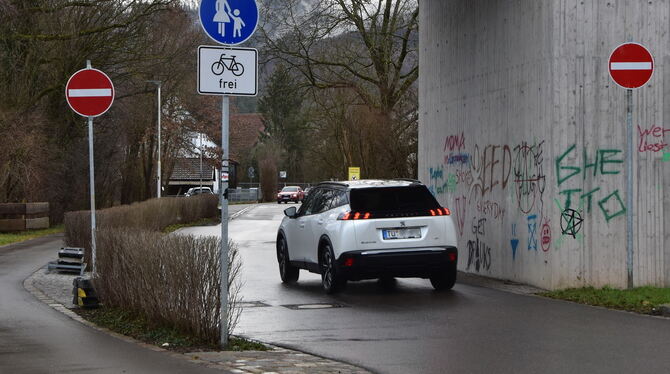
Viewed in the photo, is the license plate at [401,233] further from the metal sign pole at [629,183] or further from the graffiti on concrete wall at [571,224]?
the metal sign pole at [629,183]

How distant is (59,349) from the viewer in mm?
9344

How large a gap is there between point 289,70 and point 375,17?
3920 mm

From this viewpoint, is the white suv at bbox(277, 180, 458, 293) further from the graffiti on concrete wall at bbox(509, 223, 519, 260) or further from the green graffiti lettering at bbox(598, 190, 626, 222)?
the green graffiti lettering at bbox(598, 190, 626, 222)

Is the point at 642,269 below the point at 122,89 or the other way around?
below

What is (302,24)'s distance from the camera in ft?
128

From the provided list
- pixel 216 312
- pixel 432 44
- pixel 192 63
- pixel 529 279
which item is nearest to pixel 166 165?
pixel 192 63

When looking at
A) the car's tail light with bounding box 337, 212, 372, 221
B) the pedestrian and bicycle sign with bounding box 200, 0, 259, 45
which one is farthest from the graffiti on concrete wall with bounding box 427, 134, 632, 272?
the pedestrian and bicycle sign with bounding box 200, 0, 259, 45

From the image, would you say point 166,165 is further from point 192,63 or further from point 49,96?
point 49,96

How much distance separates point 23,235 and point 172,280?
24.3m

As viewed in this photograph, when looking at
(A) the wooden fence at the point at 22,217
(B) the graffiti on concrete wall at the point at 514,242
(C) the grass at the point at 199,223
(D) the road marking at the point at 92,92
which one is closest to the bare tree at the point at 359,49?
(C) the grass at the point at 199,223

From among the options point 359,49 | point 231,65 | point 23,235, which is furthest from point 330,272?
point 359,49

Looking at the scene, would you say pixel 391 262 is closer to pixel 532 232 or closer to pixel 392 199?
pixel 392 199

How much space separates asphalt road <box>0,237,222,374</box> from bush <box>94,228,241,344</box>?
1.80 feet

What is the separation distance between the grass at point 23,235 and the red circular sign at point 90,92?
581 inches
